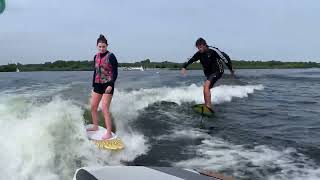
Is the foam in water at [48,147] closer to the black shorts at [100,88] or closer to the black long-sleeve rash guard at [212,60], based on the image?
the black shorts at [100,88]

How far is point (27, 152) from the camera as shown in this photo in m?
6.76

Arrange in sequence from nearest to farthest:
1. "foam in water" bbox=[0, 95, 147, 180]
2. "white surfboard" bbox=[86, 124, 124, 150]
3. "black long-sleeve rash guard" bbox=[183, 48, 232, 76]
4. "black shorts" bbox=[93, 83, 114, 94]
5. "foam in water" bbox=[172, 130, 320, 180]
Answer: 1. "foam in water" bbox=[0, 95, 147, 180]
2. "foam in water" bbox=[172, 130, 320, 180]
3. "white surfboard" bbox=[86, 124, 124, 150]
4. "black shorts" bbox=[93, 83, 114, 94]
5. "black long-sleeve rash guard" bbox=[183, 48, 232, 76]

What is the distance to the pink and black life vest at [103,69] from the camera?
352 inches

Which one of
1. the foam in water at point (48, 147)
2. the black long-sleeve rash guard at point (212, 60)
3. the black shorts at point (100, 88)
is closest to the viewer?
the foam in water at point (48, 147)

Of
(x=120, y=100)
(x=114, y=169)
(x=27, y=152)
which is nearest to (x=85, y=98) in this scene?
(x=120, y=100)

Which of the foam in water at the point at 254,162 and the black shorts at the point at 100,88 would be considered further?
the black shorts at the point at 100,88

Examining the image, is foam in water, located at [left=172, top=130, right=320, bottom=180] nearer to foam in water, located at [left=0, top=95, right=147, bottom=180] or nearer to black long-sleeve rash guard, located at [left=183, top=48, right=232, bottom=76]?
foam in water, located at [left=0, top=95, right=147, bottom=180]

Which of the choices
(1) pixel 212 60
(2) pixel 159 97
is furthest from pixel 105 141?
(2) pixel 159 97

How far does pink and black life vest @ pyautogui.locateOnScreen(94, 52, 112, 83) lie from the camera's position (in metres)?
8.93

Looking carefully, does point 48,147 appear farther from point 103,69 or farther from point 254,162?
point 254,162

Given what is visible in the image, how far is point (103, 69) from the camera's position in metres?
9.03

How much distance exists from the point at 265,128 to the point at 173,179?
646 cm

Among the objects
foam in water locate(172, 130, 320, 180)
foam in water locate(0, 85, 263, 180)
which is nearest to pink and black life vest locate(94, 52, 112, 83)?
foam in water locate(0, 85, 263, 180)

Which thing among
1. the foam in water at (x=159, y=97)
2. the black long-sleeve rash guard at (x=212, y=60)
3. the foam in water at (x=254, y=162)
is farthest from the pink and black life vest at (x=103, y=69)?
the black long-sleeve rash guard at (x=212, y=60)
